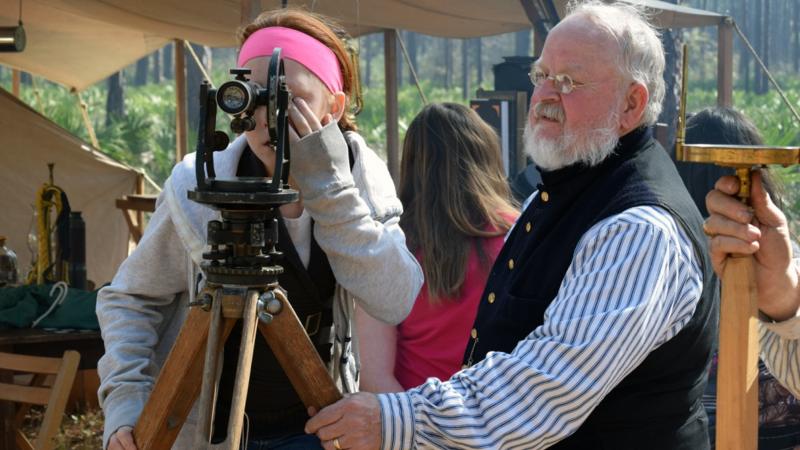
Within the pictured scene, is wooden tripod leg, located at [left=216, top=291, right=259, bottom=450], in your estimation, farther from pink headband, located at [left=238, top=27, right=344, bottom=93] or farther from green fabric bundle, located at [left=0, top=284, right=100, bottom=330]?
green fabric bundle, located at [left=0, top=284, right=100, bottom=330]

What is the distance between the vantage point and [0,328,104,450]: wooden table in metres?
4.54

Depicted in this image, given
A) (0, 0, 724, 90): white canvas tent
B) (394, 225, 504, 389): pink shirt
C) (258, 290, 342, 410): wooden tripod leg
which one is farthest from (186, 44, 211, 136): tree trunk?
(258, 290, 342, 410): wooden tripod leg

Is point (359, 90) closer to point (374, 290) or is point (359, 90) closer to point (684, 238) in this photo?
point (374, 290)

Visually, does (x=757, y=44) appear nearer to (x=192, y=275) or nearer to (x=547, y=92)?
(x=547, y=92)

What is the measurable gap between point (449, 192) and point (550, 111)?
4.46ft

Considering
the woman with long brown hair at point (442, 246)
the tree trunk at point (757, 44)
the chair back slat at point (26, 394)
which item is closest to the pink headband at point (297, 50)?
the woman with long brown hair at point (442, 246)

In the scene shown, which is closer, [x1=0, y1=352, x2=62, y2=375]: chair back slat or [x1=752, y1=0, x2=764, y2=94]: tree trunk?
[x1=0, y1=352, x2=62, y2=375]: chair back slat

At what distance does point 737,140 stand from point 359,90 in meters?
1.83

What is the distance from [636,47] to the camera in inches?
80.6

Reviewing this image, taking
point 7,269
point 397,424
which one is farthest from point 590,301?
point 7,269

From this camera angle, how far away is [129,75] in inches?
2104

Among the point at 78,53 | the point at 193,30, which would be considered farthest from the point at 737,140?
the point at 78,53

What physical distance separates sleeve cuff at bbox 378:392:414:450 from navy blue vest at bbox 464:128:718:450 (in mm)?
279

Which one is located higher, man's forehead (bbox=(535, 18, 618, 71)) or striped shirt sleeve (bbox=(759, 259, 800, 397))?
man's forehead (bbox=(535, 18, 618, 71))
